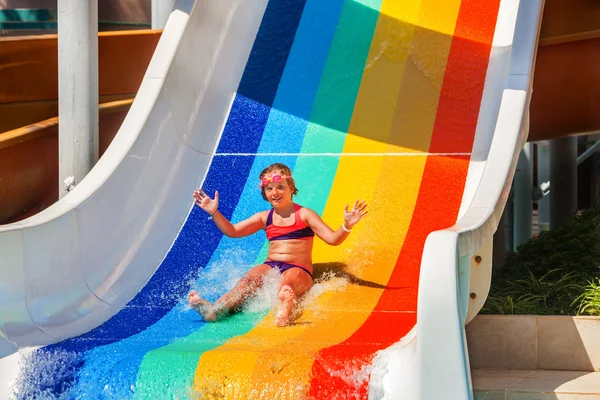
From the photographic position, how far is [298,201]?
524 centimetres

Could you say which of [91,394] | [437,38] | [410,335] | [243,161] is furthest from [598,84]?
[91,394]

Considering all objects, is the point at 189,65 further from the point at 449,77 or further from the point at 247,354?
the point at 247,354

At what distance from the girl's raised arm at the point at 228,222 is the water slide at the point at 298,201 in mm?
119

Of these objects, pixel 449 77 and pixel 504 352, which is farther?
pixel 449 77

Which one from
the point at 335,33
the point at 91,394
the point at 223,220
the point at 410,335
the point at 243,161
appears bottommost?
the point at 91,394

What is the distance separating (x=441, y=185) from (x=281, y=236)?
0.99 m

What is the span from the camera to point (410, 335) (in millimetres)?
3760

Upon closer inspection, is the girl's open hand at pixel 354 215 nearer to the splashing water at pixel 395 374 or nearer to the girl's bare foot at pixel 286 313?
the girl's bare foot at pixel 286 313

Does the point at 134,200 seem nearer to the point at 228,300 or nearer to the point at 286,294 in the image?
the point at 228,300

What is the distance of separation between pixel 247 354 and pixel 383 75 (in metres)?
2.93

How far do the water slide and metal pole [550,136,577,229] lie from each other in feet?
16.0

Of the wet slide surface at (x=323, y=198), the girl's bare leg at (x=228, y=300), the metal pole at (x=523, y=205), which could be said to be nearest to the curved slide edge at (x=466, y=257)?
the wet slide surface at (x=323, y=198)

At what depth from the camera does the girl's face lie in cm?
481

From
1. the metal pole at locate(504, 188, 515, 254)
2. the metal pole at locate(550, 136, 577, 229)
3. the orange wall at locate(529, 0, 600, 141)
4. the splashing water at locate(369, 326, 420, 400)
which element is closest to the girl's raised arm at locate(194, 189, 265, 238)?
the splashing water at locate(369, 326, 420, 400)
